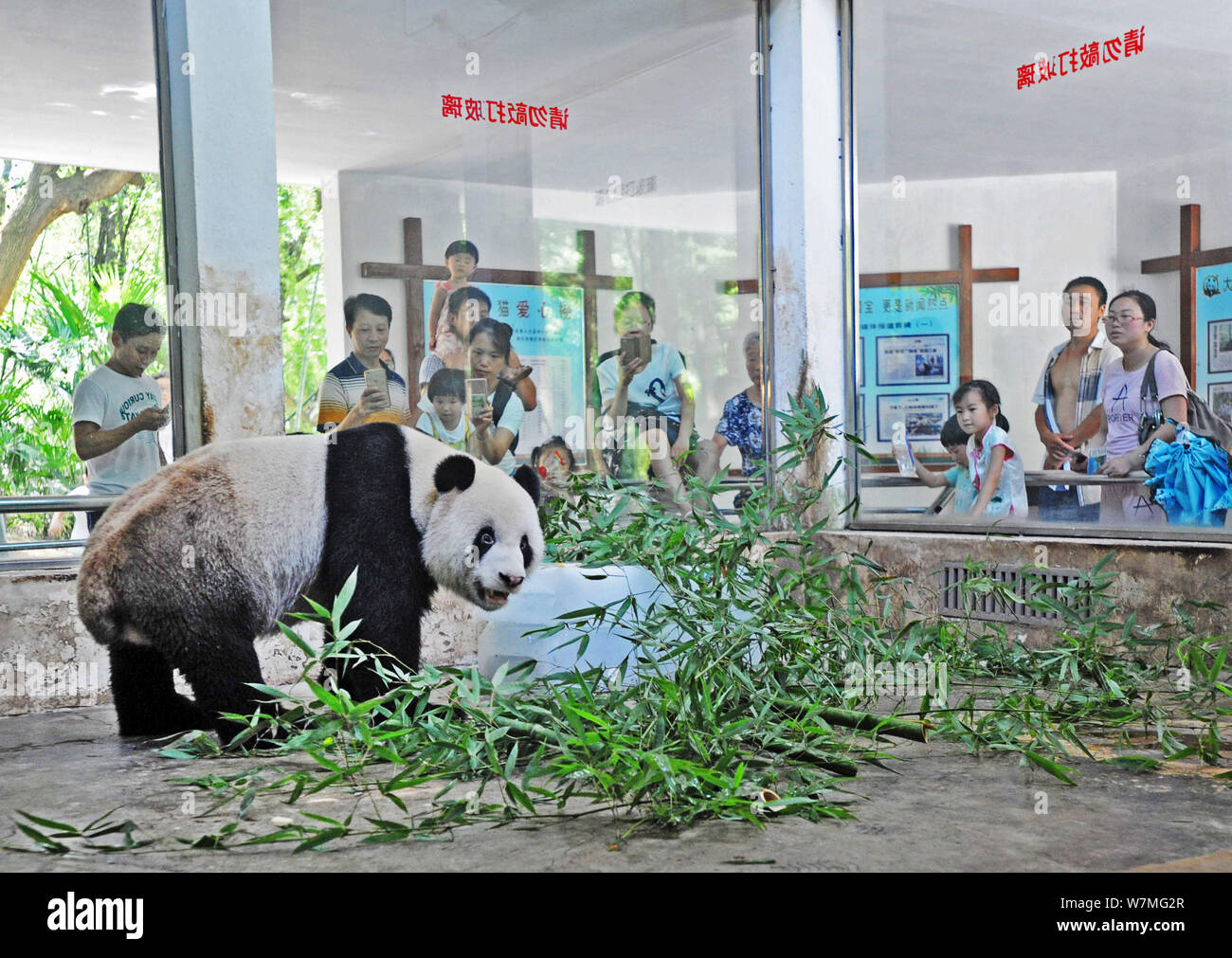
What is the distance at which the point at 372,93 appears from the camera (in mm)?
5684

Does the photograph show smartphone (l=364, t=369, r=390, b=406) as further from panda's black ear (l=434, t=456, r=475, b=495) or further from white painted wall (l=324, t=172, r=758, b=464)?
panda's black ear (l=434, t=456, r=475, b=495)

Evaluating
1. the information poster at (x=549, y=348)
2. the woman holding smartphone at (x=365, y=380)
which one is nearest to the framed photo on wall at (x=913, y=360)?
the information poster at (x=549, y=348)

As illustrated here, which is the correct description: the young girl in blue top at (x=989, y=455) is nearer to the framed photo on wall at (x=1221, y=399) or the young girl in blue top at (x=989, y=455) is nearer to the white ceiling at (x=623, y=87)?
the framed photo on wall at (x=1221, y=399)

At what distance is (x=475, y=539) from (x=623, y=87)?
3.19 m

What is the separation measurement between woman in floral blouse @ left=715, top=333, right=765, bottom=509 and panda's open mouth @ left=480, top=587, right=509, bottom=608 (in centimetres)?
245

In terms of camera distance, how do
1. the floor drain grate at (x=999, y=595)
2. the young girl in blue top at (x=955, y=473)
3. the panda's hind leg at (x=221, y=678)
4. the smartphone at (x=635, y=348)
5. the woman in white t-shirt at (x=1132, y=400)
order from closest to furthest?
the panda's hind leg at (x=221, y=678)
the woman in white t-shirt at (x=1132, y=400)
the floor drain grate at (x=999, y=595)
the young girl in blue top at (x=955, y=473)
the smartphone at (x=635, y=348)

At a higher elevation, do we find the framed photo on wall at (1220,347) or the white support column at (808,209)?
the white support column at (808,209)

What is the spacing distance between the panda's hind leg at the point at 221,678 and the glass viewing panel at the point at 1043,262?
12.6ft

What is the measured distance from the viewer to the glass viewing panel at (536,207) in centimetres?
554

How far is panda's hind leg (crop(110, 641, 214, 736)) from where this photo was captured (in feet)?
14.3

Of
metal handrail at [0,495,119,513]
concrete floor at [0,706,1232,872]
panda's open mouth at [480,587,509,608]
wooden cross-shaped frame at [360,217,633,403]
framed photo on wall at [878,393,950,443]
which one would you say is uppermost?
wooden cross-shaped frame at [360,217,633,403]

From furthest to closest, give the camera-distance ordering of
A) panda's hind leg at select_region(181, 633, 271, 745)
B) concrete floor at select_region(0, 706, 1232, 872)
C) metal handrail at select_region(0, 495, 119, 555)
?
metal handrail at select_region(0, 495, 119, 555), panda's hind leg at select_region(181, 633, 271, 745), concrete floor at select_region(0, 706, 1232, 872)

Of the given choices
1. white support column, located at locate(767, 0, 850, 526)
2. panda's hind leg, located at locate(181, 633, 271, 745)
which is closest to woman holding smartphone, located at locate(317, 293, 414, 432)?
panda's hind leg, located at locate(181, 633, 271, 745)

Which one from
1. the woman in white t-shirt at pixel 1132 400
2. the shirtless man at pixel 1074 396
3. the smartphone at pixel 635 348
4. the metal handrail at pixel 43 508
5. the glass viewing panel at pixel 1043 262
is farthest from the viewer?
the smartphone at pixel 635 348
